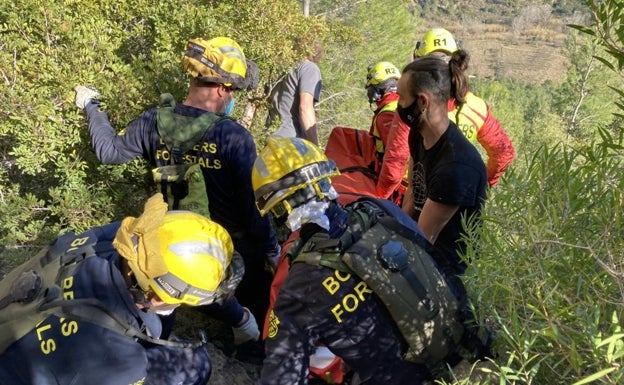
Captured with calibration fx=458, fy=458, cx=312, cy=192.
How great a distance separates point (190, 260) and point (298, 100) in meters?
2.75

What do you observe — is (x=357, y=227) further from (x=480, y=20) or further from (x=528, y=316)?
(x=480, y=20)

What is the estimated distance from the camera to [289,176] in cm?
201

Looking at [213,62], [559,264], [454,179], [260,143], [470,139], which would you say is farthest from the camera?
[260,143]

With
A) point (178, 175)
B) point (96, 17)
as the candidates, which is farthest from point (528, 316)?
point (96, 17)

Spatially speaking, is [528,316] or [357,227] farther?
[357,227]

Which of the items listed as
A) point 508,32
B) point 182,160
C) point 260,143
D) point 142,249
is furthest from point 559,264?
point 508,32

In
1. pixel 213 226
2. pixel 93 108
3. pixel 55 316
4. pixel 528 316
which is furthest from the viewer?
pixel 93 108

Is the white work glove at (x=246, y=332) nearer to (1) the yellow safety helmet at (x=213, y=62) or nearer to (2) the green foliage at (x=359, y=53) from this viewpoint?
(1) the yellow safety helmet at (x=213, y=62)

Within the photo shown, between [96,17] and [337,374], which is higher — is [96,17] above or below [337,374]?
above

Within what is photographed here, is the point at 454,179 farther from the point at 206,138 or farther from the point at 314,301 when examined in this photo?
the point at 206,138

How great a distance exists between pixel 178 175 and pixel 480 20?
611 feet

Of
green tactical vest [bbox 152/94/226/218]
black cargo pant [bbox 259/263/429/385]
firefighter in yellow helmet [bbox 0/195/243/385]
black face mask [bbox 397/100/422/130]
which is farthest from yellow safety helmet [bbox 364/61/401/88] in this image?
black cargo pant [bbox 259/263/429/385]

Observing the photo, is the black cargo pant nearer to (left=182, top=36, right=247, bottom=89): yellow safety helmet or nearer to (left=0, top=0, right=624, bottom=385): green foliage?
(left=0, top=0, right=624, bottom=385): green foliage

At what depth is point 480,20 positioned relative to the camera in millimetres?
167000
